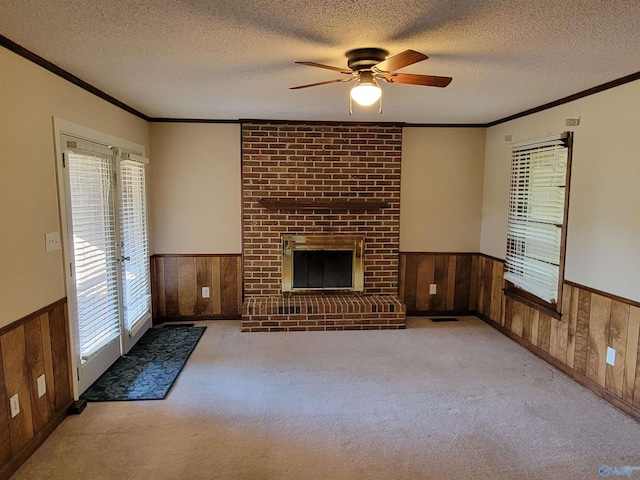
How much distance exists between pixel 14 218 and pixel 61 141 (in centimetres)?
Answer: 72

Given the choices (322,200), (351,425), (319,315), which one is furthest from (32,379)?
(322,200)

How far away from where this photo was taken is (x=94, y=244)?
312cm

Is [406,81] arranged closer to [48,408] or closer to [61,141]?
[61,141]

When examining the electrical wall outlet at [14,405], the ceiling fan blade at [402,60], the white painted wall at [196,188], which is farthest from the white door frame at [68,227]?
the ceiling fan blade at [402,60]

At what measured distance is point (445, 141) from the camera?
486cm

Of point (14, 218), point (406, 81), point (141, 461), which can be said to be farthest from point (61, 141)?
point (406, 81)

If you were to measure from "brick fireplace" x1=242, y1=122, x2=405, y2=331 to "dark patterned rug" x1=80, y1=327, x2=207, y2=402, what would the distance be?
93 centimetres

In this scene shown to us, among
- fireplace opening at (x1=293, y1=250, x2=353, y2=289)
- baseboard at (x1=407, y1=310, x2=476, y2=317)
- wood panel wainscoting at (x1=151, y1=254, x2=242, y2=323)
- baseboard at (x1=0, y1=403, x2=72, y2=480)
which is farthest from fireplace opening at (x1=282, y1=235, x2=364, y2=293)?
baseboard at (x1=0, y1=403, x2=72, y2=480)

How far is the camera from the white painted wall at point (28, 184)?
2.15 metres

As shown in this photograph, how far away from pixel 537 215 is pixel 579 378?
4.84 feet

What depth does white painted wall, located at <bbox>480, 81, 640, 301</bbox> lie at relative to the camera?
9.14 feet

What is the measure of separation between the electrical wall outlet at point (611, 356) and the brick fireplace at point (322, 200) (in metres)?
2.00

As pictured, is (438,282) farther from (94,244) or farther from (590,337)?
(94,244)

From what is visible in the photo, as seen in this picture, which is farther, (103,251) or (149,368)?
(149,368)
